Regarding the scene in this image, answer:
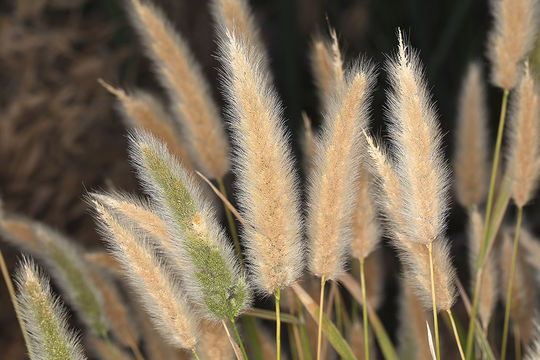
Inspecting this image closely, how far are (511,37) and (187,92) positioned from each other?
0.32 meters

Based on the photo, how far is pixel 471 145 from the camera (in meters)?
0.75

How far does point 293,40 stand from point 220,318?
1.10 meters

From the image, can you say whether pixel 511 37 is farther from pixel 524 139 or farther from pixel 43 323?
pixel 43 323

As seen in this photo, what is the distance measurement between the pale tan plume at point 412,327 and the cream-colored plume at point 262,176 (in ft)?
0.86

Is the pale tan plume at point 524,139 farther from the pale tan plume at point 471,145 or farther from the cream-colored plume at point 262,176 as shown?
the cream-colored plume at point 262,176

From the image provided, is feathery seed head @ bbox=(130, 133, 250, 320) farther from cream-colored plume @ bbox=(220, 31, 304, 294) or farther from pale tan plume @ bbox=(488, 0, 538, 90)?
pale tan plume @ bbox=(488, 0, 538, 90)

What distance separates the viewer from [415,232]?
47 cm

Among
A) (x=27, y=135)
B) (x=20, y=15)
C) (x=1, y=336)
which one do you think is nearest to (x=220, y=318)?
(x=1, y=336)

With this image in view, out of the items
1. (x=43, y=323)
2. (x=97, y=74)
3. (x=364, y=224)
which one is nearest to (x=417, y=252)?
(x=364, y=224)

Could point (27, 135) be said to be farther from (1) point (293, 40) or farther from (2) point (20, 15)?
(1) point (293, 40)

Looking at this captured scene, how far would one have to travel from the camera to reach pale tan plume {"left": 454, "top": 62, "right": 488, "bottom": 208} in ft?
2.45

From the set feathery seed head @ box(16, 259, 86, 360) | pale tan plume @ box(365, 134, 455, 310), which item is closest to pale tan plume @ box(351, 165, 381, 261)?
pale tan plume @ box(365, 134, 455, 310)

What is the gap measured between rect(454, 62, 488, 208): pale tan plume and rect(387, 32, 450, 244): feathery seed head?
0.93ft

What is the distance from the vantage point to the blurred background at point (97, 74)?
1372 mm
